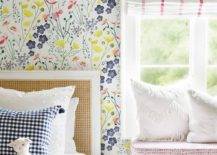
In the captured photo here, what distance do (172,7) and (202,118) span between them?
789 millimetres

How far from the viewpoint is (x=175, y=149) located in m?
3.09

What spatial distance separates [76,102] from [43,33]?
0.54 metres

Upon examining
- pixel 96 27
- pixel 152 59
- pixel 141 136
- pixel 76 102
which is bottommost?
pixel 141 136

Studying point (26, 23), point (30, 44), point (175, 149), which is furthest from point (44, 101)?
point (175, 149)

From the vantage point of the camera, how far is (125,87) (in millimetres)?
3504

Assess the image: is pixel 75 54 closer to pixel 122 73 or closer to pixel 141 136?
pixel 122 73

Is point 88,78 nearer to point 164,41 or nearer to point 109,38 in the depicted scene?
point 109,38

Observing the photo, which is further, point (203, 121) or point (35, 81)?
point (35, 81)

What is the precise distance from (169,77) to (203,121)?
0.47m

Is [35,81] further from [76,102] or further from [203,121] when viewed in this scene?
[203,121]

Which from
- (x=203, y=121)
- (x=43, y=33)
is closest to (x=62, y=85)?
(x=43, y=33)

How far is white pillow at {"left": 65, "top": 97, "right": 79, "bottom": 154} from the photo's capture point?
330 centimetres

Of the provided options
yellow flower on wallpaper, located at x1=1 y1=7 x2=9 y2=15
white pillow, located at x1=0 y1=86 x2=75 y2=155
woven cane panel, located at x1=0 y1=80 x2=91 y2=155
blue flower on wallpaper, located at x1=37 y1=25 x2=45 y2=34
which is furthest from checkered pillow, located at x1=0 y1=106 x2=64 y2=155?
yellow flower on wallpaper, located at x1=1 y1=7 x2=9 y2=15

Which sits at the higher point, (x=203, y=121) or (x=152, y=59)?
(x=152, y=59)
